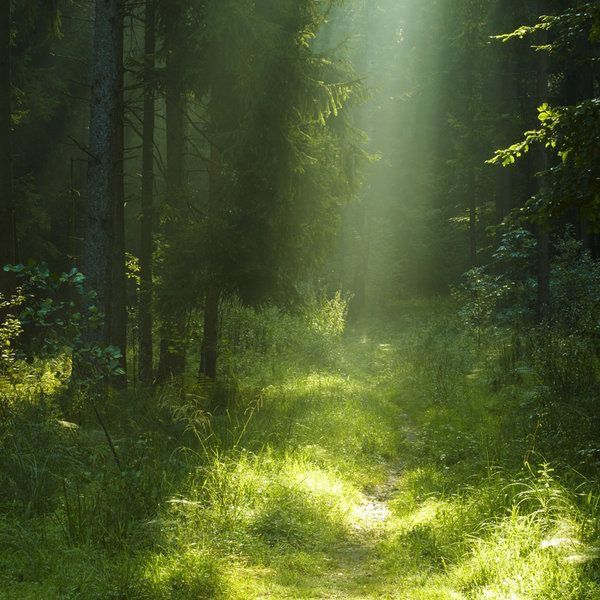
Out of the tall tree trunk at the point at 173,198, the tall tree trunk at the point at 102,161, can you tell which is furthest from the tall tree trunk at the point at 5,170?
the tall tree trunk at the point at 102,161

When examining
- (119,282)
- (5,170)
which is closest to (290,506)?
(119,282)

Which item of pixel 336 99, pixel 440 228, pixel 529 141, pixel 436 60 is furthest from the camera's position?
pixel 440 228

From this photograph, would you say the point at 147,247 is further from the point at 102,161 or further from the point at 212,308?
the point at 102,161

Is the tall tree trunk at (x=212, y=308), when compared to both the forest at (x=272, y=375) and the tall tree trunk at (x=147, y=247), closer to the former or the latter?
the forest at (x=272, y=375)

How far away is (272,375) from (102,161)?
18.1 feet

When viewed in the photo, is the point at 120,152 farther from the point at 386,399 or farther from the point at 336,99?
the point at 386,399

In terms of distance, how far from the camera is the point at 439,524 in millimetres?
6125

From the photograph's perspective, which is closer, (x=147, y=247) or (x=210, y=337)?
(x=210, y=337)

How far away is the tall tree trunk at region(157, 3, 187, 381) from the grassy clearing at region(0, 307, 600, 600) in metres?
2.06

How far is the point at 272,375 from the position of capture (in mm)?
13461

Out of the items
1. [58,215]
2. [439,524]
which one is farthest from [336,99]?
[58,215]

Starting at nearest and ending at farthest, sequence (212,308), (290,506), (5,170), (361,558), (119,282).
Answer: (361,558)
(290,506)
(212,308)
(119,282)
(5,170)

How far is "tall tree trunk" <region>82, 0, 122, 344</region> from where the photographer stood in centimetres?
1010

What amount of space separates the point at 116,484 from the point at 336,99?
745cm
